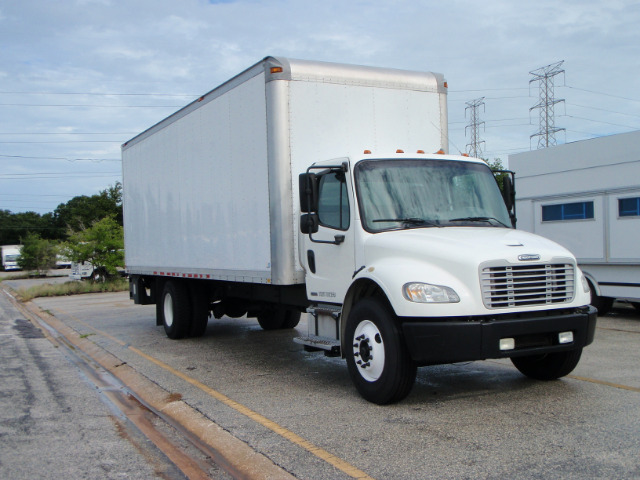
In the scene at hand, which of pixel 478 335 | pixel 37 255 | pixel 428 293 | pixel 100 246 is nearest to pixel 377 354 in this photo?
pixel 428 293

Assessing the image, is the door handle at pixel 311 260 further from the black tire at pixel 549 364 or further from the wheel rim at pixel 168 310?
the wheel rim at pixel 168 310

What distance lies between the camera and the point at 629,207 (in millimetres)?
12836

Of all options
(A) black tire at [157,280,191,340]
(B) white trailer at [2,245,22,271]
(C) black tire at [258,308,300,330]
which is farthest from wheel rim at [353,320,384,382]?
(B) white trailer at [2,245,22,271]

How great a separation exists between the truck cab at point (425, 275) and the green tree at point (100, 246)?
80.1 feet

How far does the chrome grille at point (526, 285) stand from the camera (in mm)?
6230

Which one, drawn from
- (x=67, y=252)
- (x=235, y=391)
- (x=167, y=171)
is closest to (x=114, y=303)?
(x=67, y=252)

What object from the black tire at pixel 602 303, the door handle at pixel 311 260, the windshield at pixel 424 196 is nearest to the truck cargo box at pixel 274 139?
Result: the door handle at pixel 311 260

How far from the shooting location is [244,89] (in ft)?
29.4

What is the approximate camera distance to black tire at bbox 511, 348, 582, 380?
715 cm

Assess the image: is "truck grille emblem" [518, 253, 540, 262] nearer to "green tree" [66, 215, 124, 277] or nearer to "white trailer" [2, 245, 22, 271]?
"green tree" [66, 215, 124, 277]

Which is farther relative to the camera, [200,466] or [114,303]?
[114,303]

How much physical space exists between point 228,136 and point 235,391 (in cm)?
372

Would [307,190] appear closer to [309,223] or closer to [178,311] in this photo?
[309,223]

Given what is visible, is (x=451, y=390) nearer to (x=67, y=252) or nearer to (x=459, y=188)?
(x=459, y=188)
